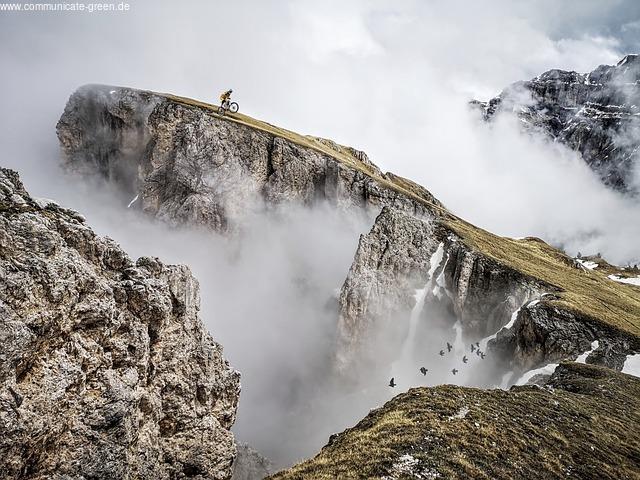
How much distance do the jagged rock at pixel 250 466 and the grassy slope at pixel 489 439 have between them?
22.9m

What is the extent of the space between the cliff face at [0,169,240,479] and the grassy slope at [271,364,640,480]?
26.3ft

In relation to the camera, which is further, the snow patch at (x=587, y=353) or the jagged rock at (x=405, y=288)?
the jagged rock at (x=405, y=288)

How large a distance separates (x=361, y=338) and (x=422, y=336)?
475 inches

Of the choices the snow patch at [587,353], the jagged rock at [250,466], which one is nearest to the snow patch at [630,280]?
the snow patch at [587,353]

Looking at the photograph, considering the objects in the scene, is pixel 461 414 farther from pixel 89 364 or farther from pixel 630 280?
pixel 630 280

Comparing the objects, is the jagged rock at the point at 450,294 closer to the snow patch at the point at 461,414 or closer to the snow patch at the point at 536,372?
the snow patch at the point at 536,372

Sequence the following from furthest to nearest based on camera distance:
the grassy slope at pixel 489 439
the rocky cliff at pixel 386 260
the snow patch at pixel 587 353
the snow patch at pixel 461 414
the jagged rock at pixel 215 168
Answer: the jagged rock at pixel 215 168
the rocky cliff at pixel 386 260
the snow patch at pixel 587 353
the snow patch at pixel 461 414
the grassy slope at pixel 489 439

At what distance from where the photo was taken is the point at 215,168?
88.4 m

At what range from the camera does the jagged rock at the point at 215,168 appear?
8781cm

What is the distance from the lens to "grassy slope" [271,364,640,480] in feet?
57.4

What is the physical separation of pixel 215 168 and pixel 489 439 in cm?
8046

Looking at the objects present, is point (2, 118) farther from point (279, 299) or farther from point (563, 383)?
point (563, 383)

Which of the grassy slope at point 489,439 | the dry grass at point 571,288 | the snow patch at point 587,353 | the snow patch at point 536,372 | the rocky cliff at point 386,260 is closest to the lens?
the grassy slope at point 489,439

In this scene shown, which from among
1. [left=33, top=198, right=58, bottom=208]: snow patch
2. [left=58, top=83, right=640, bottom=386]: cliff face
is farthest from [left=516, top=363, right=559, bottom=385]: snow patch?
[left=33, top=198, right=58, bottom=208]: snow patch
